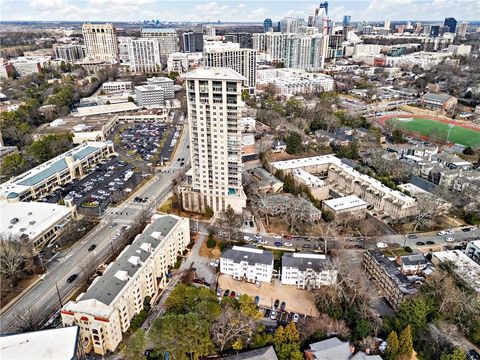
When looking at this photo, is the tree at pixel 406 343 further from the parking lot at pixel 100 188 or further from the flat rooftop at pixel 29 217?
the parking lot at pixel 100 188

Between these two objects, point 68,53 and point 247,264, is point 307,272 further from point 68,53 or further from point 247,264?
point 68,53

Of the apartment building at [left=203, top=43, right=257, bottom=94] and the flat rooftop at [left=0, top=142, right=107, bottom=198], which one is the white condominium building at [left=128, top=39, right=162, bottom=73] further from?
the flat rooftop at [left=0, top=142, right=107, bottom=198]

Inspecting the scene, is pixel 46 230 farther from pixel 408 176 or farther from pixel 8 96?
pixel 8 96

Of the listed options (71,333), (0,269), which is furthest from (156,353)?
(0,269)

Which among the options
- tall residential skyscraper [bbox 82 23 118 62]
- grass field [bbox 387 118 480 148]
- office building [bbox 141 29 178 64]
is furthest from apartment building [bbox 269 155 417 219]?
tall residential skyscraper [bbox 82 23 118 62]

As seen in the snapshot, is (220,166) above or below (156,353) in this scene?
above

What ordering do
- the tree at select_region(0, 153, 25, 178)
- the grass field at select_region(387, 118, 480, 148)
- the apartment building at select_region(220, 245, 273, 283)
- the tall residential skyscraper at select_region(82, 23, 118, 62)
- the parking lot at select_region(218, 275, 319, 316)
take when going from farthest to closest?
the tall residential skyscraper at select_region(82, 23, 118, 62), the grass field at select_region(387, 118, 480, 148), the tree at select_region(0, 153, 25, 178), the apartment building at select_region(220, 245, 273, 283), the parking lot at select_region(218, 275, 319, 316)

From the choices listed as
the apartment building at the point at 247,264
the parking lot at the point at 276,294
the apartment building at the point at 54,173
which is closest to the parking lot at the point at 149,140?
the apartment building at the point at 54,173
